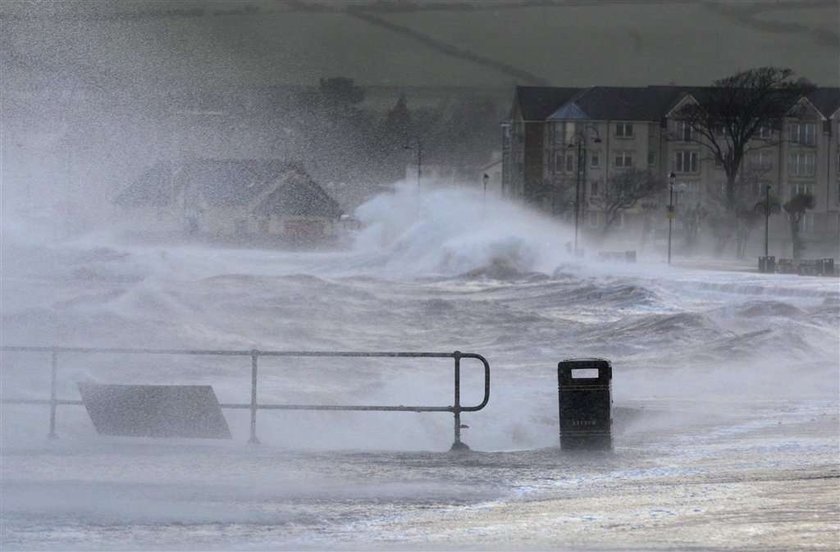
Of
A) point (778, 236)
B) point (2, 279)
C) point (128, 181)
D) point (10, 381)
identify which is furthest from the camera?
point (778, 236)

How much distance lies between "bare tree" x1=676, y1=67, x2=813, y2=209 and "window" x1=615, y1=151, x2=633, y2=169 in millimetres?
4655

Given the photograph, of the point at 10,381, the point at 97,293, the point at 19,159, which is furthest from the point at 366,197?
the point at 10,381

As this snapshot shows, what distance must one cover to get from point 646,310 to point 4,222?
48467 mm

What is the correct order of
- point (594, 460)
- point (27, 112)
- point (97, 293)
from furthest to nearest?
point (27, 112) < point (97, 293) < point (594, 460)

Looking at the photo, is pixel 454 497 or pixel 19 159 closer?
pixel 454 497

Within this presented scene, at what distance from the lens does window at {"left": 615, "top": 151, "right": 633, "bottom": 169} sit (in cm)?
11125

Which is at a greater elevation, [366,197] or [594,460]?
[366,197]

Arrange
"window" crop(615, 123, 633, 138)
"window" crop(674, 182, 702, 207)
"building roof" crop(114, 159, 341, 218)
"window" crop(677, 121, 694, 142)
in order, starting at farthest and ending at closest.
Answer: "window" crop(615, 123, 633, 138) → "window" crop(677, 121, 694, 142) → "window" crop(674, 182, 702, 207) → "building roof" crop(114, 159, 341, 218)

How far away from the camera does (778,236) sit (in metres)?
102

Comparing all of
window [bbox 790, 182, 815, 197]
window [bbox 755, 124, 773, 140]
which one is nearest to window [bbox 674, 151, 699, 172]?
window [bbox 755, 124, 773, 140]

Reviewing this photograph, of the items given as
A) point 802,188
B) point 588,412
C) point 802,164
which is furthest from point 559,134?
point 588,412

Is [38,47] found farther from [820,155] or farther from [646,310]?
[820,155]

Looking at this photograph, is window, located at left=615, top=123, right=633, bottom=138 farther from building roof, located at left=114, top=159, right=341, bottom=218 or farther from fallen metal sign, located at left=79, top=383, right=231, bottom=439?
fallen metal sign, located at left=79, top=383, right=231, bottom=439

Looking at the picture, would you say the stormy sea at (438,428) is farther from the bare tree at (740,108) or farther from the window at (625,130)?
the window at (625,130)
